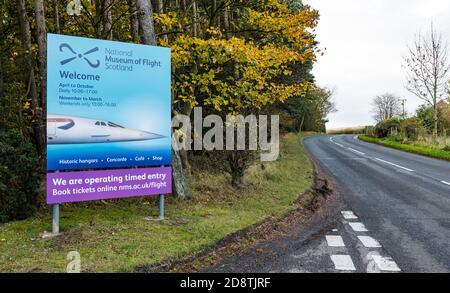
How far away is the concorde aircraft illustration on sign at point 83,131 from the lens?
6543mm

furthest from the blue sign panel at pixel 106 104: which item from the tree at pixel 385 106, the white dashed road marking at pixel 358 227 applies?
the tree at pixel 385 106

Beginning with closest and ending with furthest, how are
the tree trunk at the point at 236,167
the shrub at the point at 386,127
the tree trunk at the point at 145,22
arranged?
the tree trunk at the point at 145,22 < the tree trunk at the point at 236,167 < the shrub at the point at 386,127

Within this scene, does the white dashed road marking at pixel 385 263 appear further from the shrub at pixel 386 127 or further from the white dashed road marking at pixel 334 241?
the shrub at pixel 386 127


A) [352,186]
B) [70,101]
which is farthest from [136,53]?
[352,186]

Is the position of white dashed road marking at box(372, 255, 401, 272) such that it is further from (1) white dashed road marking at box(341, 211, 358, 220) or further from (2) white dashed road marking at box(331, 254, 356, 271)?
(1) white dashed road marking at box(341, 211, 358, 220)

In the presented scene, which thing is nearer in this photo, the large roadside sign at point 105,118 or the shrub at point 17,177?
the large roadside sign at point 105,118

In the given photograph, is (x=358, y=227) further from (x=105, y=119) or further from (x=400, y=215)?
(x=105, y=119)

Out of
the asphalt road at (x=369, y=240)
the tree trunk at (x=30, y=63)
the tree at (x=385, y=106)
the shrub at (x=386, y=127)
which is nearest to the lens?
the asphalt road at (x=369, y=240)

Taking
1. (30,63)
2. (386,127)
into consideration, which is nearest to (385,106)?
(386,127)

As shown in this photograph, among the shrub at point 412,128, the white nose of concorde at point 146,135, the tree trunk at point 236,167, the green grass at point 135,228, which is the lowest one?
the green grass at point 135,228

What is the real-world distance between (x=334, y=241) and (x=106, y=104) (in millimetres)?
4515

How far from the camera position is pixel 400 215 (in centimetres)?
908

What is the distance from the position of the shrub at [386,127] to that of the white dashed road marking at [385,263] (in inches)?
1518

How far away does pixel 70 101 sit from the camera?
21.8 feet
